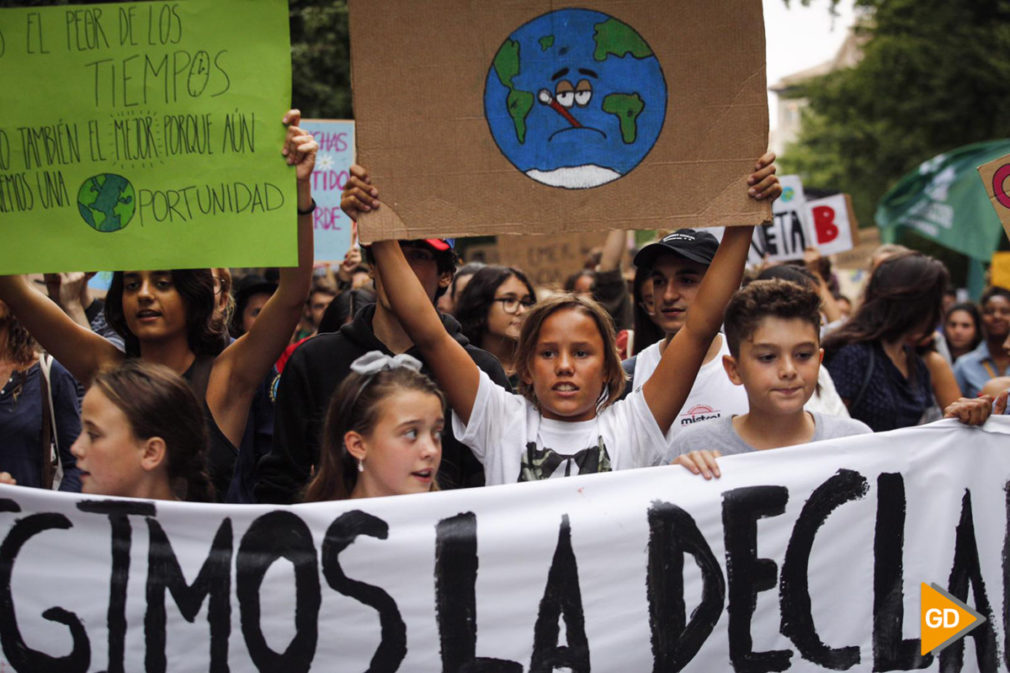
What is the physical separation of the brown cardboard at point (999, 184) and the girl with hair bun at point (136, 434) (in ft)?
7.93

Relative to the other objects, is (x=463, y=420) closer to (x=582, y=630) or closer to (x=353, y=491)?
(x=353, y=491)

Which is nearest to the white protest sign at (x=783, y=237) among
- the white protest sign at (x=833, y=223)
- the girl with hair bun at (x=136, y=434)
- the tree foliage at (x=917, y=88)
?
the white protest sign at (x=833, y=223)

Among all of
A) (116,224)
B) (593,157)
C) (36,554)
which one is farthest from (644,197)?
(36,554)

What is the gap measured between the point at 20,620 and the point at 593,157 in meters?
1.90

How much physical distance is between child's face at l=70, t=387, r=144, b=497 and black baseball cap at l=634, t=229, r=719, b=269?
79.9 inches

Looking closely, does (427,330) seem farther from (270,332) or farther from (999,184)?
(999,184)

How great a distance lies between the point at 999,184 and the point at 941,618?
131 centimetres

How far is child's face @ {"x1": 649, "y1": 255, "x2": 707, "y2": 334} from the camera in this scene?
4.22 meters

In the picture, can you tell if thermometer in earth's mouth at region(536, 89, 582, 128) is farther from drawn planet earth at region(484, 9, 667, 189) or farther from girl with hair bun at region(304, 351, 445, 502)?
girl with hair bun at region(304, 351, 445, 502)

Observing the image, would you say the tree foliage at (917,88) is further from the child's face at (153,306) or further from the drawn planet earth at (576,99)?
the child's face at (153,306)

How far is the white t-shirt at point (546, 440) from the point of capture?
3234 mm

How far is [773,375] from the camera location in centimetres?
329

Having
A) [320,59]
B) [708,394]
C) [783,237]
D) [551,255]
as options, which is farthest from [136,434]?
[320,59]

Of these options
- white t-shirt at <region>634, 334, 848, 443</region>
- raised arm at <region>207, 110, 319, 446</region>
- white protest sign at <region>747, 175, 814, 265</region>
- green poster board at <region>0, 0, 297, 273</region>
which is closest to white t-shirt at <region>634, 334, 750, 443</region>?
white t-shirt at <region>634, 334, 848, 443</region>
